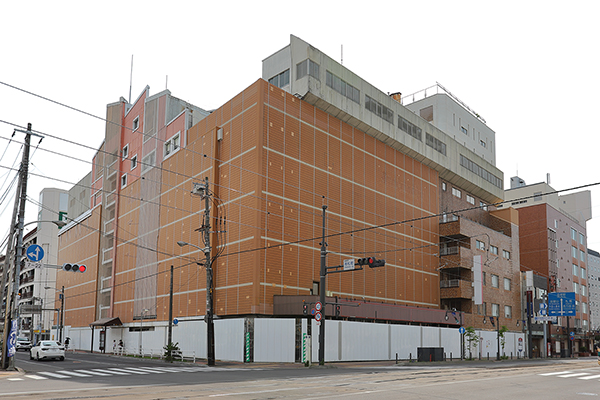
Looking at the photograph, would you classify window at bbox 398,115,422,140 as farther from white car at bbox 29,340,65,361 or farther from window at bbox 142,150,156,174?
white car at bbox 29,340,65,361

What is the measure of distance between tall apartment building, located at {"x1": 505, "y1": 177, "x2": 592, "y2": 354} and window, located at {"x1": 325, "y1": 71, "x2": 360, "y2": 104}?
33.4 meters

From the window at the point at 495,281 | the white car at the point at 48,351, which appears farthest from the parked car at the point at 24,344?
the window at the point at 495,281

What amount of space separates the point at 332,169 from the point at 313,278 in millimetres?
10441

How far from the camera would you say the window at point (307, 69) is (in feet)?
155

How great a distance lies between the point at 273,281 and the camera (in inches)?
1651

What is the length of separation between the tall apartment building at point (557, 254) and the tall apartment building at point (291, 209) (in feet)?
34.6

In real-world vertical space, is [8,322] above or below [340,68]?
below

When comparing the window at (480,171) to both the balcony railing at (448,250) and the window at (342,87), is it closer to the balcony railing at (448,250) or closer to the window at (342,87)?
the balcony railing at (448,250)

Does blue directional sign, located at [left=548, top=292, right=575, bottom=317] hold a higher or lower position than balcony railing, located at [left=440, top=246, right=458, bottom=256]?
lower

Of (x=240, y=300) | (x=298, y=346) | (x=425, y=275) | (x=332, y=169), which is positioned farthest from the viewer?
(x=425, y=275)

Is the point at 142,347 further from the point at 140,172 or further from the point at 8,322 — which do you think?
the point at 8,322

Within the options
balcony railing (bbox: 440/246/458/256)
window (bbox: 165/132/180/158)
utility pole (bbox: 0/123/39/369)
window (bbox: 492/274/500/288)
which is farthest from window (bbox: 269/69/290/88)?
window (bbox: 492/274/500/288)

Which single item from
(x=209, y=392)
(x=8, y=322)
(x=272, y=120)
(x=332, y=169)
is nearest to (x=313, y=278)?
(x=332, y=169)

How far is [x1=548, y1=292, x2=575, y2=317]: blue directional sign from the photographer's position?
69.6 m
